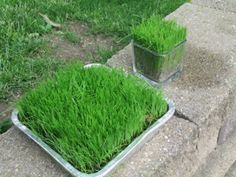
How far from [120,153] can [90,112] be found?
0.54 feet

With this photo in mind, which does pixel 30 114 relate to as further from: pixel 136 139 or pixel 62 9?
pixel 62 9

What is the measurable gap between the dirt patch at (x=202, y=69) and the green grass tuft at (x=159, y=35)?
171mm

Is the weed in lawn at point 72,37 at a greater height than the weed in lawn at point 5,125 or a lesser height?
lesser

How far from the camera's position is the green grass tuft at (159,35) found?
1622 mm

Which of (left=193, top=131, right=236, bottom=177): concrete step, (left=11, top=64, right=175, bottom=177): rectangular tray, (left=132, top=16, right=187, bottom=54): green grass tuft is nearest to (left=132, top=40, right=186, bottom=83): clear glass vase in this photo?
(left=132, top=16, right=187, bottom=54): green grass tuft

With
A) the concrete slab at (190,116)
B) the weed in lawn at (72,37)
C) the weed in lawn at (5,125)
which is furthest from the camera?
the weed in lawn at (72,37)

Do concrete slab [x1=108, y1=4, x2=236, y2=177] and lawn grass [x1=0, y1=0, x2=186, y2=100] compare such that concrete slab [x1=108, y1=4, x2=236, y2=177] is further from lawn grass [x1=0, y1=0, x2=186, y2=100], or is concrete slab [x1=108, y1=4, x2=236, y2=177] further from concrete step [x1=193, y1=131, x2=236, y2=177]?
lawn grass [x1=0, y1=0, x2=186, y2=100]

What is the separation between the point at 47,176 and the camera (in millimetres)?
1365

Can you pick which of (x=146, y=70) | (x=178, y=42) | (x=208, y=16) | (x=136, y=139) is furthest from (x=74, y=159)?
(x=208, y=16)

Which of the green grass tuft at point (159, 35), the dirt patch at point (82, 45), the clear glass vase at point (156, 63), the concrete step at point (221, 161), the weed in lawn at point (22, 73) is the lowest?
the concrete step at point (221, 161)

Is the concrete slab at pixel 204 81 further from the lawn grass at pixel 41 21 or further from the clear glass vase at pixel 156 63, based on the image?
the lawn grass at pixel 41 21

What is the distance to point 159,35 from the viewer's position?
1.65 metres

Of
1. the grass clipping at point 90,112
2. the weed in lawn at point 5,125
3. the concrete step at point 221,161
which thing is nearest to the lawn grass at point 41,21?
the weed in lawn at point 5,125

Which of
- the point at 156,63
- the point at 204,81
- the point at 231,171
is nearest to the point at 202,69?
the point at 204,81
